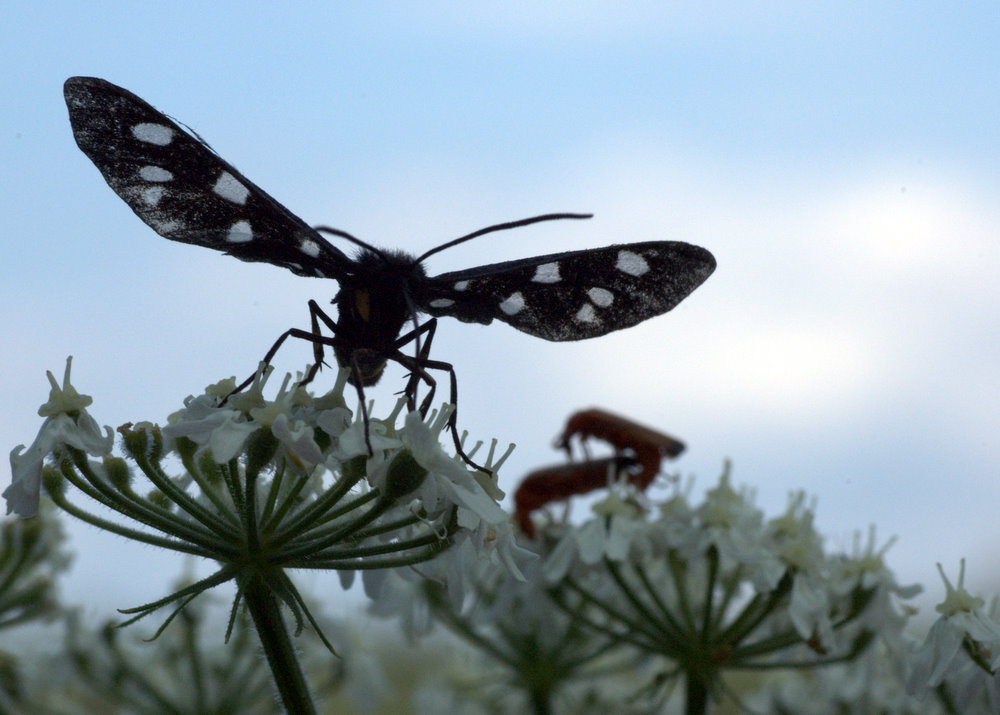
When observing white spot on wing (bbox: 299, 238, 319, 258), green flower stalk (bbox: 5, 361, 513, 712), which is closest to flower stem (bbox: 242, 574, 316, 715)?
green flower stalk (bbox: 5, 361, 513, 712)

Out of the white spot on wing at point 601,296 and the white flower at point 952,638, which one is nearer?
the white spot on wing at point 601,296

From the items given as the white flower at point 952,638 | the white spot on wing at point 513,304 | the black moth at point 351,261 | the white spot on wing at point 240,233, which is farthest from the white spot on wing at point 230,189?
the white flower at point 952,638

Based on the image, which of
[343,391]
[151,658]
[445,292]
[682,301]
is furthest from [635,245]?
[151,658]

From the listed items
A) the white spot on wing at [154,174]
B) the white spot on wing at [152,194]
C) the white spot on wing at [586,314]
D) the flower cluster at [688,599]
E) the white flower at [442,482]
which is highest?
the white spot on wing at [154,174]

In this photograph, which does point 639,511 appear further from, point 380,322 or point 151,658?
point 151,658

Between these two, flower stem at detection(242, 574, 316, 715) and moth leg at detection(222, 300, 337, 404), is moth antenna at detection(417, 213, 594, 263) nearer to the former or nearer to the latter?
moth leg at detection(222, 300, 337, 404)

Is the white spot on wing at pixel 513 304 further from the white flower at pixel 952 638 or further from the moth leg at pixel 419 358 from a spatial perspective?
the white flower at pixel 952 638

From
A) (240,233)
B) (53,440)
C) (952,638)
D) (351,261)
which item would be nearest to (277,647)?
(53,440)
